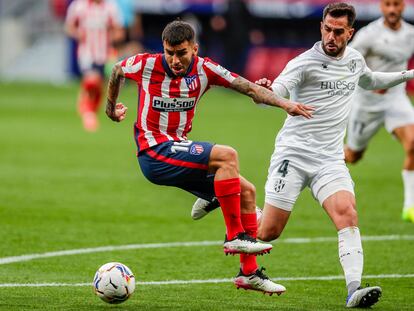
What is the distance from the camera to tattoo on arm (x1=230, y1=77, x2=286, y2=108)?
823 centimetres

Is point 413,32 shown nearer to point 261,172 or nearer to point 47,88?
point 261,172

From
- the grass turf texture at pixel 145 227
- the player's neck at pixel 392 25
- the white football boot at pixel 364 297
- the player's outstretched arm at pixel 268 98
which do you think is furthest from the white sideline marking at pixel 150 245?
the white football boot at pixel 364 297

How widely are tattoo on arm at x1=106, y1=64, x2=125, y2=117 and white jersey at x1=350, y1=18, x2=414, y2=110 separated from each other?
458 cm

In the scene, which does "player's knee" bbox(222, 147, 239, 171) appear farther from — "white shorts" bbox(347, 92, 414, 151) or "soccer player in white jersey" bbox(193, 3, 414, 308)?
"white shorts" bbox(347, 92, 414, 151)

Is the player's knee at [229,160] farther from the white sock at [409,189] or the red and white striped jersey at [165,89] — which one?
the white sock at [409,189]

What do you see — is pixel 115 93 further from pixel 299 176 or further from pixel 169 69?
pixel 299 176

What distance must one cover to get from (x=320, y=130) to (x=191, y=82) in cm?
108

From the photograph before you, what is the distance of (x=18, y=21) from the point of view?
4022 cm

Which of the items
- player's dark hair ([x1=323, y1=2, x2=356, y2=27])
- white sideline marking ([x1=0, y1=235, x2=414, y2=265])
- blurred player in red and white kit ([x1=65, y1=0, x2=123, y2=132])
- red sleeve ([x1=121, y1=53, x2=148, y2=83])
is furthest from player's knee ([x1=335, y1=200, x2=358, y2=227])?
blurred player in red and white kit ([x1=65, y1=0, x2=123, y2=132])

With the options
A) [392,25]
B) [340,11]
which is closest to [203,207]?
[340,11]

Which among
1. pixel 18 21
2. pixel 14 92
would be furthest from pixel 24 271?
pixel 18 21

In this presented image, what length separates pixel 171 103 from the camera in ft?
28.4

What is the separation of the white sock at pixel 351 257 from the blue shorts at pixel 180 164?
1.11 metres

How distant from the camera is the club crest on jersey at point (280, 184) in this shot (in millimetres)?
8836
